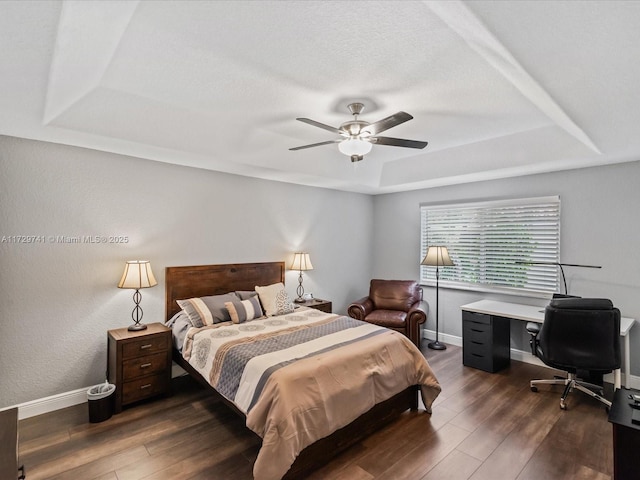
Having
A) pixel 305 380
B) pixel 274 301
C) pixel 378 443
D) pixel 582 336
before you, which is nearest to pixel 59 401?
pixel 274 301

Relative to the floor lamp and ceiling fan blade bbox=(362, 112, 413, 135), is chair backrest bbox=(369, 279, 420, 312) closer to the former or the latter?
the floor lamp

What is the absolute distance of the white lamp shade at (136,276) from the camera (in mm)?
3025

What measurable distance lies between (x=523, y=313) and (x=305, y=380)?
2790mm

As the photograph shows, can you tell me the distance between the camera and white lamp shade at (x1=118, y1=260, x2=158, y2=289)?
303 cm

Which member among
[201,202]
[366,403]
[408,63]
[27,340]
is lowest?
[366,403]

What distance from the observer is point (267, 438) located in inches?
75.5

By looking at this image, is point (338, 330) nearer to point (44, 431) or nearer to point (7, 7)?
point (44, 431)

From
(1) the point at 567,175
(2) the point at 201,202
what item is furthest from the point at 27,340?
(1) the point at 567,175

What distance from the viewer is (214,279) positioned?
3891mm

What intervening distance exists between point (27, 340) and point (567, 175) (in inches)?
230

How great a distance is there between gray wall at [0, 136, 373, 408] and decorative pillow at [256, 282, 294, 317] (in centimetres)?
63

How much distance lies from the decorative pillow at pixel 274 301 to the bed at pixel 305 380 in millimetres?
→ 127

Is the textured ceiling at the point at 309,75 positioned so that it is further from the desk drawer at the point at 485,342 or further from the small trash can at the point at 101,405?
the small trash can at the point at 101,405

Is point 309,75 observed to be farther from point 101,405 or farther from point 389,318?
point 389,318
